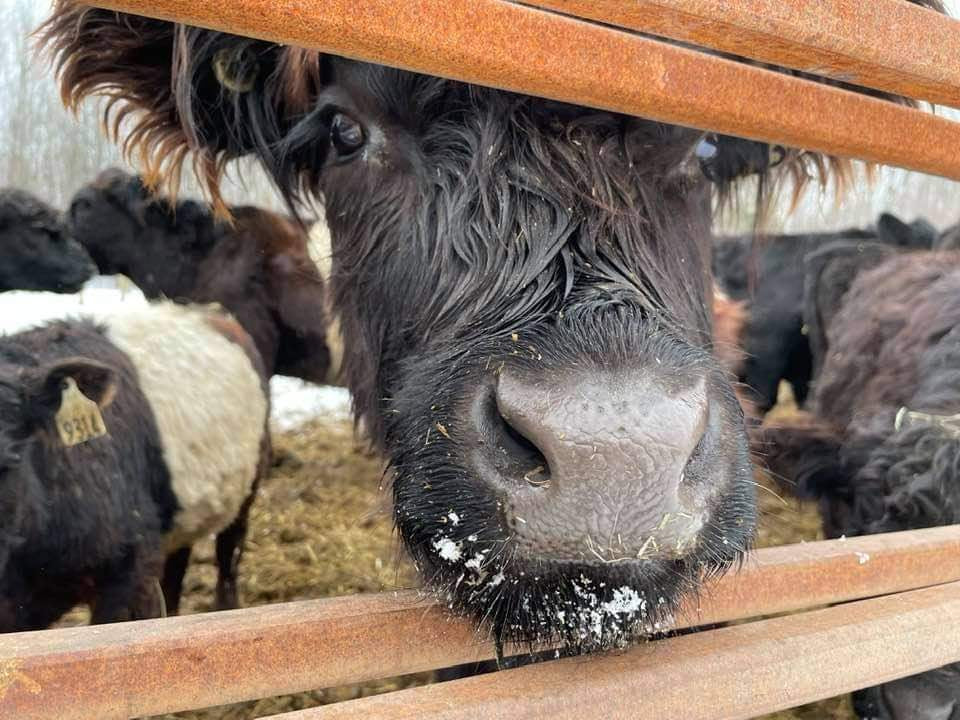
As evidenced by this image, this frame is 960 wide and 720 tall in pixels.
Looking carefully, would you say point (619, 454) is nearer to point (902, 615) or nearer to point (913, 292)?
point (902, 615)

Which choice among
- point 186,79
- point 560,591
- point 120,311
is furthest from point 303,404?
point 560,591

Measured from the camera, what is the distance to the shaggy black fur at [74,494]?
2.98m

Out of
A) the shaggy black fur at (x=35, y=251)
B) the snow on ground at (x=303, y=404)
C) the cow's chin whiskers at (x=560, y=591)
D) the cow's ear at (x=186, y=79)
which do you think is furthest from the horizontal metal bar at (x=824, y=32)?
the snow on ground at (x=303, y=404)

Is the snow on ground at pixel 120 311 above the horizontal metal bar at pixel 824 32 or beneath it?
beneath

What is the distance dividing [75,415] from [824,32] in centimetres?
281

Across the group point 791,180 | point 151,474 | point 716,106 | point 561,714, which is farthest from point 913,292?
point 151,474

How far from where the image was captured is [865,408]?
3.54 meters

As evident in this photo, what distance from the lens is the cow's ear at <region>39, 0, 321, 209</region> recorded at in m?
2.43

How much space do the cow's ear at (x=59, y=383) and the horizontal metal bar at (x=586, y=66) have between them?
91.3 inches

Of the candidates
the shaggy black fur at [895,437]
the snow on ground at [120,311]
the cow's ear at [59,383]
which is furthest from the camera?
the snow on ground at [120,311]

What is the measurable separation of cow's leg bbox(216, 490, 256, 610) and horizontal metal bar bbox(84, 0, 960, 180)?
12.8ft

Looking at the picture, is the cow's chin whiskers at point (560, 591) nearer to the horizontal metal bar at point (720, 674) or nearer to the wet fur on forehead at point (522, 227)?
the horizontal metal bar at point (720, 674)

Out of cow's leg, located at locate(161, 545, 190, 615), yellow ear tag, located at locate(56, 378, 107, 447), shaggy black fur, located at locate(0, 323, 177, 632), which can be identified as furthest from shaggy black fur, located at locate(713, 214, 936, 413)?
yellow ear tag, located at locate(56, 378, 107, 447)

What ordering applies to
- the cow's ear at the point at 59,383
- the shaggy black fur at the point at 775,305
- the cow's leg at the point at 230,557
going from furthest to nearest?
the shaggy black fur at the point at 775,305 < the cow's leg at the point at 230,557 < the cow's ear at the point at 59,383
